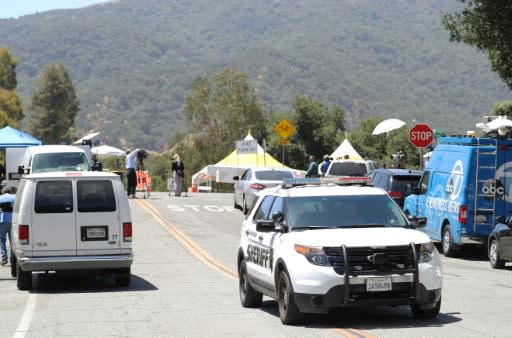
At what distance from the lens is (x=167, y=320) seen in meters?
13.2

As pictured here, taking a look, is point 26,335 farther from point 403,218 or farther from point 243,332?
point 403,218

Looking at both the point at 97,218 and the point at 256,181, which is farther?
the point at 256,181

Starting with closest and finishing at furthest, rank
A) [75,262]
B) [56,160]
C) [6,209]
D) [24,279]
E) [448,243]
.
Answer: [75,262]
[24,279]
[6,209]
[448,243]
[56,160]

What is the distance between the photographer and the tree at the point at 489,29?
28.5m

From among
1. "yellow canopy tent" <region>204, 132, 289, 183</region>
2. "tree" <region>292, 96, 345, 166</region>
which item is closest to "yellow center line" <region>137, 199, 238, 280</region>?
"yellow canopy tent" <region>204, 132, 289, 183</region>

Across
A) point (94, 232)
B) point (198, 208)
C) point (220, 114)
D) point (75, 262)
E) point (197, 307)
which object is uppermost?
point (220, 114)

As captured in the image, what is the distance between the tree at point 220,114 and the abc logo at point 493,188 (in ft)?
261

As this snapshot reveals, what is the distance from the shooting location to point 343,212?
41.5ft

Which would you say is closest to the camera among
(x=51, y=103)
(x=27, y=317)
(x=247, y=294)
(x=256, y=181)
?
(x=27, y=317)

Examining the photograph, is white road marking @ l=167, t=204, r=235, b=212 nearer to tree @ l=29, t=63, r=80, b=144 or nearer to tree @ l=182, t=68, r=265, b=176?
tree @ l=182, t=68, r=265, b=176

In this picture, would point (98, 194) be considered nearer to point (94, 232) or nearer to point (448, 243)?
point (94, 232)

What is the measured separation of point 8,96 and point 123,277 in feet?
247

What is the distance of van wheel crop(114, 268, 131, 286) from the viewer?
17.9 metres

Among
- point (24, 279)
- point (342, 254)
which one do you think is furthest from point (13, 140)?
point (342, 254)
